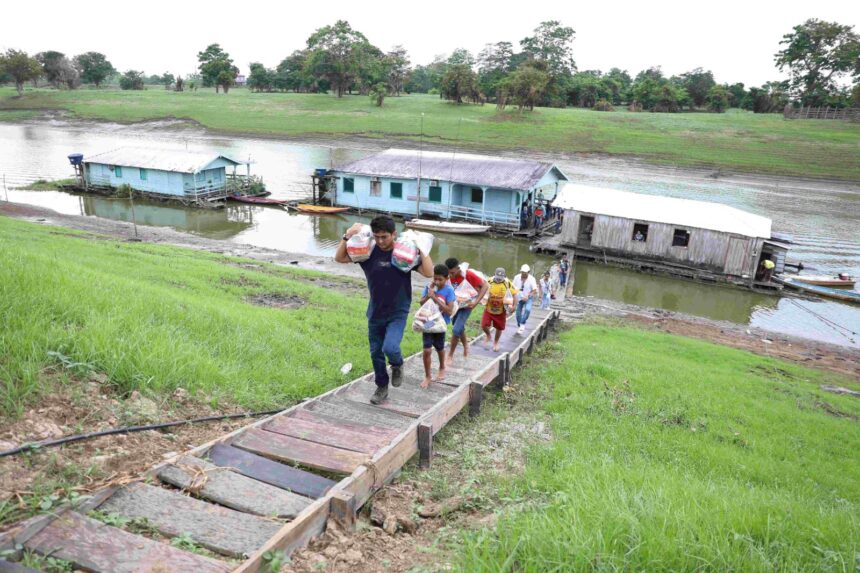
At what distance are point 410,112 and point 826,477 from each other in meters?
66.7

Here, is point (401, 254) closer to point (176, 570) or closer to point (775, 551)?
point (176, 570)

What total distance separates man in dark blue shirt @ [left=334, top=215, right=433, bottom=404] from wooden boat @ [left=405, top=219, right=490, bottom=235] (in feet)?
83.6

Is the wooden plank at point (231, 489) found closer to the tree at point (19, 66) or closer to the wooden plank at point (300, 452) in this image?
the wooden plank at point (300, 452)

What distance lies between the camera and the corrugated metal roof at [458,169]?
32.0 meters

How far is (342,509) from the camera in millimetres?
3664

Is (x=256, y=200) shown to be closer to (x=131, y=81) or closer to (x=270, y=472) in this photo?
(x=270, y=472)

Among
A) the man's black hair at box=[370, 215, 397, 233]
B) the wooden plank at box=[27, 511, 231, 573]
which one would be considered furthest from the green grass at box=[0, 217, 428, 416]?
the man's black hair at box=[370, 215, 397, 233]

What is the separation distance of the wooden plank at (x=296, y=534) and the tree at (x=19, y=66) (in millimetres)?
109450

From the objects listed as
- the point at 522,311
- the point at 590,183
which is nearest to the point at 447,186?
the point at 590,183

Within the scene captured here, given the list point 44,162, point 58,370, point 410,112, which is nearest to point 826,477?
point 58,370

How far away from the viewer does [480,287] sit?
809 centimetres

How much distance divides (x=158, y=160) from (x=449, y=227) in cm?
2123

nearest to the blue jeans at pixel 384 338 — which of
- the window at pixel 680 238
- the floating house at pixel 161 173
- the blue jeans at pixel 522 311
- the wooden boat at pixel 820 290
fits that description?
the blue jeans at pixel 522 311

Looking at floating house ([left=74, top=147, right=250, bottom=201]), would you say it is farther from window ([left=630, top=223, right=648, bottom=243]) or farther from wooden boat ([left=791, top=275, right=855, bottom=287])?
wooden boat ([left=791, top=275, right=855, bottom=287])
